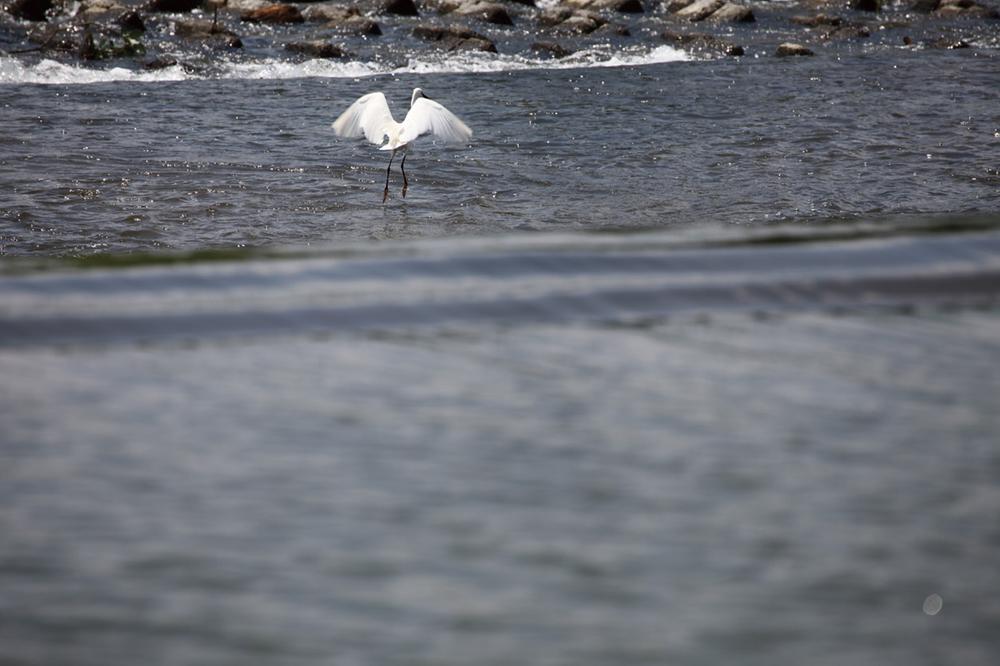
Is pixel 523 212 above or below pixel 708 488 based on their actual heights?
below

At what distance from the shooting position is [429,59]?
1161cm

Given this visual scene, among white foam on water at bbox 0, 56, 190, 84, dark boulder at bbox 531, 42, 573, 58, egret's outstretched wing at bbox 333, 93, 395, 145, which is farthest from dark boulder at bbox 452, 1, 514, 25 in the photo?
egret's outstretched wing at bbox 333, 93, 395, 145

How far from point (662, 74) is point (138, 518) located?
33.6 feet

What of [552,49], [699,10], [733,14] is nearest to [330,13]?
[552,49]

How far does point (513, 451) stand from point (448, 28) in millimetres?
11419

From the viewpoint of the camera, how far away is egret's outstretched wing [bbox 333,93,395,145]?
7.37 metres

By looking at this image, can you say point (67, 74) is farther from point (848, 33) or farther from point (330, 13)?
point (848, 33)

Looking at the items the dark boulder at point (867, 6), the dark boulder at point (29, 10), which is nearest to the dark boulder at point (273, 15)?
the dark boulder at point (29, 10)

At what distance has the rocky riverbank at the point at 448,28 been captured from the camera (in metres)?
11.6

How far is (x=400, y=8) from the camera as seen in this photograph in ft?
45.6

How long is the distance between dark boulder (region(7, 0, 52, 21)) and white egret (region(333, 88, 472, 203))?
250 inches

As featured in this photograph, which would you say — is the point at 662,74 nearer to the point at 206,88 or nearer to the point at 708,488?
the point at 206,88

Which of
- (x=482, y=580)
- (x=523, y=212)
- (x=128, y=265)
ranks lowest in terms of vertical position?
(x=523, y=212)

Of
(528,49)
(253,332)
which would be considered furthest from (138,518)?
(528,49)
